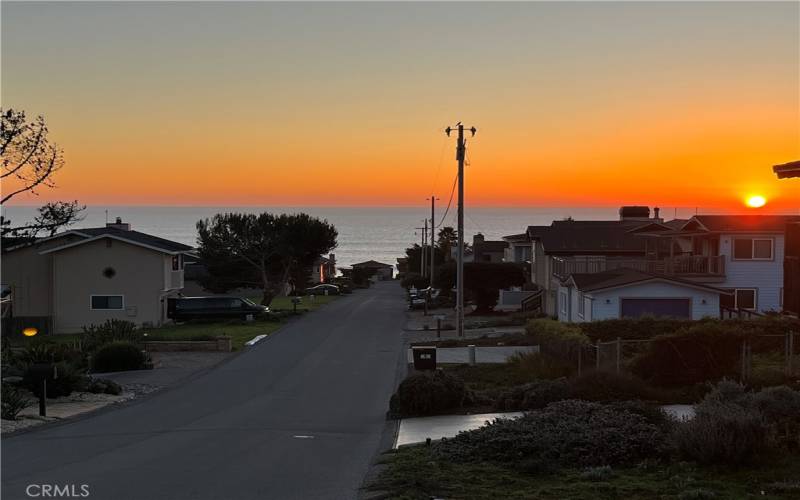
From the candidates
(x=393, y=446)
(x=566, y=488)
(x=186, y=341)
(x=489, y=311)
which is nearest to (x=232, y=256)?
(x=489, y=311)

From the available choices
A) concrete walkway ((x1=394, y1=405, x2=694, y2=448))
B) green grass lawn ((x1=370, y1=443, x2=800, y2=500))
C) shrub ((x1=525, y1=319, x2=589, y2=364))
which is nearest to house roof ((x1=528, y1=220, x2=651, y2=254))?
shrub ((x1=525, y1=319, x2=589, y2=364))

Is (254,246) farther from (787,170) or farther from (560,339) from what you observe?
(787,170)

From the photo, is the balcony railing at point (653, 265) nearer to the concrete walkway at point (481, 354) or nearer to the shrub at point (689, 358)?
the concrete walkway at point (481, 354)

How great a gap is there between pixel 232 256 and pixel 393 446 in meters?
60.3

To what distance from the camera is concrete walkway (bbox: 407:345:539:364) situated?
31.2m

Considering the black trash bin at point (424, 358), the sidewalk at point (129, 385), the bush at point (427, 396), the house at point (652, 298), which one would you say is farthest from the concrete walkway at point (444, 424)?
the house at point (652, 298)

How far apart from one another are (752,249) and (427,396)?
92.7 feet

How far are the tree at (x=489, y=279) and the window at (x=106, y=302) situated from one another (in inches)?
868

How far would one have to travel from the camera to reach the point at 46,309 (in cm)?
5084

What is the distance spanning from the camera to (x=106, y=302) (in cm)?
5056

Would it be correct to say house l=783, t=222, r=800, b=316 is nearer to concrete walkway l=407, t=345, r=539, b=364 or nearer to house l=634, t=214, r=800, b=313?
concrete walkway l=407, t=345, r=539, b=364

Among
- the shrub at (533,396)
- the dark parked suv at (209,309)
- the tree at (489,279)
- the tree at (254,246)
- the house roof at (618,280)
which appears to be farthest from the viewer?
the tree at (254,246)

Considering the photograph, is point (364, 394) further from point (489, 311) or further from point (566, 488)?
point (489, 311)

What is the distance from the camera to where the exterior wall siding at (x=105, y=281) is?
50.3 m
